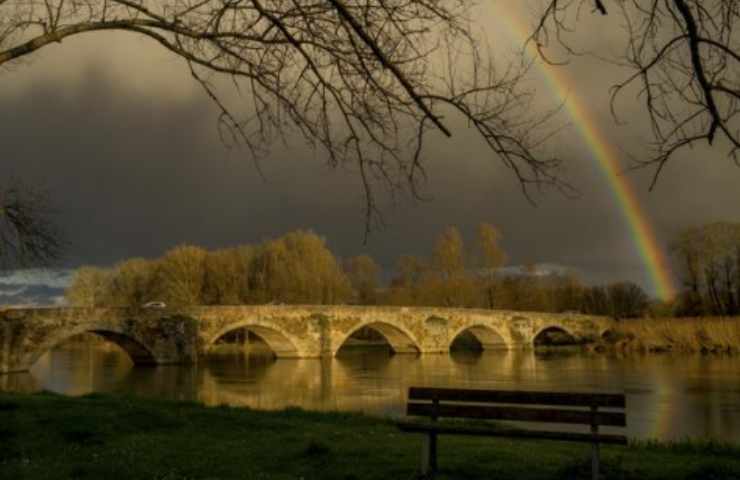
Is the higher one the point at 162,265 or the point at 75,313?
the point at 162,265

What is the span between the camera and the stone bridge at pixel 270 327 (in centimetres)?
2891

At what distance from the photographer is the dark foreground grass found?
5.99 meters

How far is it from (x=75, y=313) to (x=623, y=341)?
27.0m

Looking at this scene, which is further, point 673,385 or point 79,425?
point 673,385

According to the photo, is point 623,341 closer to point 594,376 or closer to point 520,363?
point 520,363

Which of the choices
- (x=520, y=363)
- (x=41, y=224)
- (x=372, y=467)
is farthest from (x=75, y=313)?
(x=372, y=467)

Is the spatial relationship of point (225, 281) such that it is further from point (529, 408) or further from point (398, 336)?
point (529, 408)

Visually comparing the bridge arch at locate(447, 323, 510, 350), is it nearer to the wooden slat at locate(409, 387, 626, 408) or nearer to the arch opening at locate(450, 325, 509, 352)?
the arch opening at locate(450, 325, 509, 352)

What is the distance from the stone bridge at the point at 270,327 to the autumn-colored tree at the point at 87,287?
771 inches

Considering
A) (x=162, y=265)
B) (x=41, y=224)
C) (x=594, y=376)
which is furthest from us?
(x=162, y=265)

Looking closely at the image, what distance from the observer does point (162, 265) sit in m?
50.9

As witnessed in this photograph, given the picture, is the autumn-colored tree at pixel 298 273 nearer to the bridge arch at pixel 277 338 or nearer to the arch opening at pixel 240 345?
the arch opening at pixel 240 345

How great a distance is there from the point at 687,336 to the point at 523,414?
111ft

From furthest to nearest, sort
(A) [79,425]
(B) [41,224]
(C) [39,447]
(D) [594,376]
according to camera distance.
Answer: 1. (D) [594,376]
2. (B) [41,224]
3. (A) [79,425]
4. (C) [39,447]
